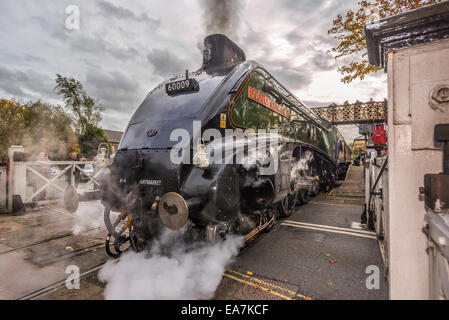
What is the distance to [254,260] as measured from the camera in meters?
3.27

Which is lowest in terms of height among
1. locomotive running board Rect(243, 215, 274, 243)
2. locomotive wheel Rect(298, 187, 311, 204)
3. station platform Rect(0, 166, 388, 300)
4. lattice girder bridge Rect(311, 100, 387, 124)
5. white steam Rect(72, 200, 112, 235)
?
station platform Rect(0, 166, 388, 300)

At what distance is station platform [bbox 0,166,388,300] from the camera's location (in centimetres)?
255

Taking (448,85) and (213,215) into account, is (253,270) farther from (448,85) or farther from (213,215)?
(448,85)

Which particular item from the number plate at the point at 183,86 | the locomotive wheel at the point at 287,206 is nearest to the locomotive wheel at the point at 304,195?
the locomotive wheel at the point at 287,206

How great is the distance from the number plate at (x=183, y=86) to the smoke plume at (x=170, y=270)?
2049 mm

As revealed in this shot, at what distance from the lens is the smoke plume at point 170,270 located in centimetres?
244

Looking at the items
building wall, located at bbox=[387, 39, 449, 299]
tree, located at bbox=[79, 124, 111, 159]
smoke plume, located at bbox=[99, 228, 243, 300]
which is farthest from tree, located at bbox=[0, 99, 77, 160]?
building wall, located at bbox=[387, 39, 449, 299]

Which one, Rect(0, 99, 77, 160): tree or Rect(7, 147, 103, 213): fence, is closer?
Rect(7, 147, 103, 213): fence

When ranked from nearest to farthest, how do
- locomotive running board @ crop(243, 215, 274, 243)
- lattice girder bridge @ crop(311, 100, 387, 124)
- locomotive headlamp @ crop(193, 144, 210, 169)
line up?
locomotive headlamp @ crop(193, 144, 210, 169), locomotive running board @ crop(243, 215, 274, 243), lattice girder bridge @ crop(311, 100, 387, 124)

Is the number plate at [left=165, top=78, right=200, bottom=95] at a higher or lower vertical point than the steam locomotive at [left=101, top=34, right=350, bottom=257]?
higher

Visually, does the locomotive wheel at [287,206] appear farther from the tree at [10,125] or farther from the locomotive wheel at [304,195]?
the tree at [10,125]

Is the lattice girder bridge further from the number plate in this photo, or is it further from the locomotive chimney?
Answer: the number plate

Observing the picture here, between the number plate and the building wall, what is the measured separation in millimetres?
2500
